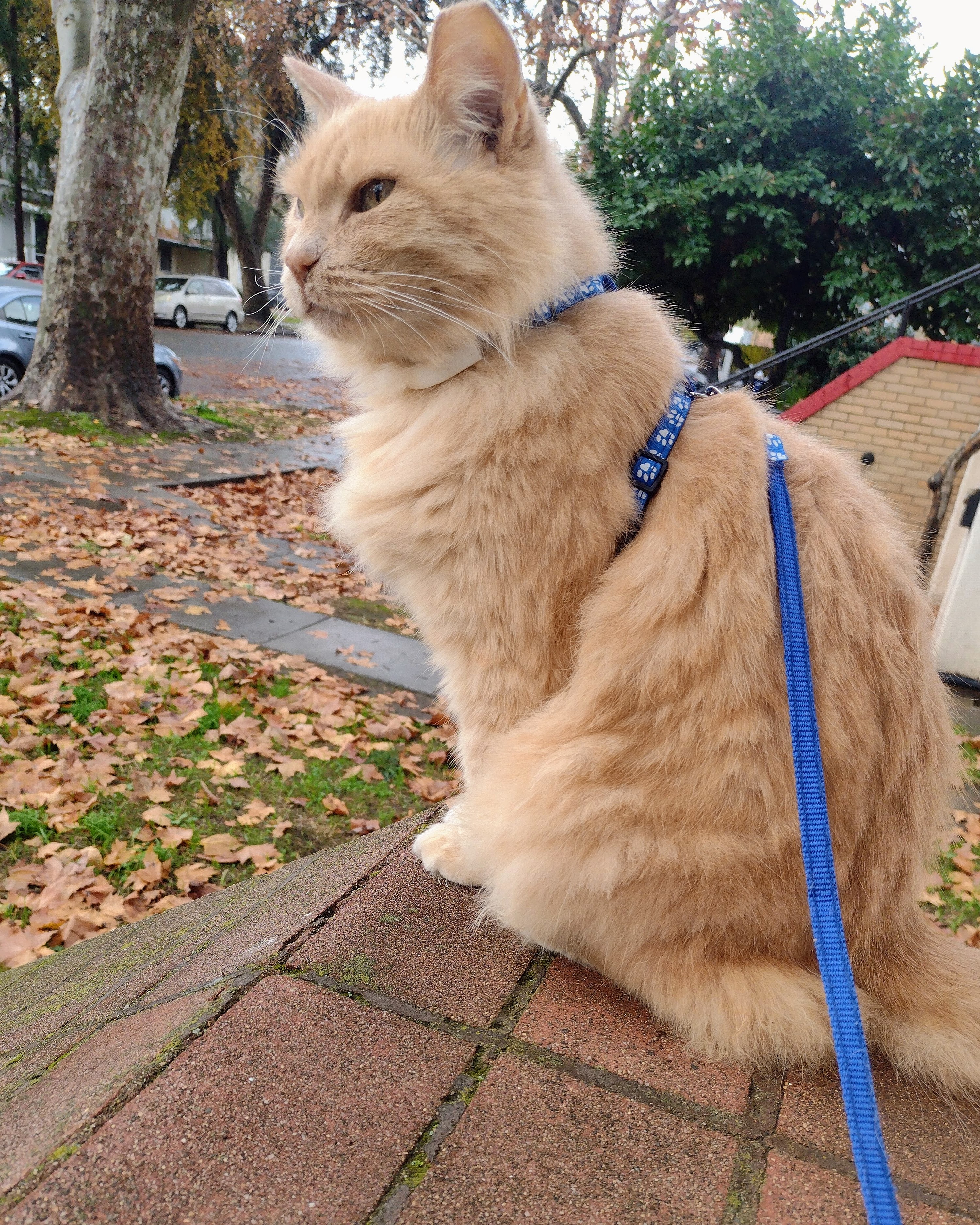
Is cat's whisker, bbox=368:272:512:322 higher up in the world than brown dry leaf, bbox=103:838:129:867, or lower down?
higher up

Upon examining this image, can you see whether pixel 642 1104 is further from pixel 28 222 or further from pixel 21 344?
pixel 28 222

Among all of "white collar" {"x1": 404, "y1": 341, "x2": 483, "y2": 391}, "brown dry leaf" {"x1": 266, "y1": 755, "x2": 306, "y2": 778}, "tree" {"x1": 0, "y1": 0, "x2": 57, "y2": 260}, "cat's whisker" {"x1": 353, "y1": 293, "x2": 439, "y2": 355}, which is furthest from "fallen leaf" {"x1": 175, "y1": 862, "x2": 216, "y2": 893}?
"tree" {"x1": 0, "y1": 0, "x2": 57, "y2": 260}

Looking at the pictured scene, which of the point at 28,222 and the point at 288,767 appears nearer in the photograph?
the point at 288,767

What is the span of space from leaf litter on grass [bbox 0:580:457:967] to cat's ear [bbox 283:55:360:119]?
2626mm

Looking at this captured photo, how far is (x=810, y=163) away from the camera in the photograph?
9.46 meters

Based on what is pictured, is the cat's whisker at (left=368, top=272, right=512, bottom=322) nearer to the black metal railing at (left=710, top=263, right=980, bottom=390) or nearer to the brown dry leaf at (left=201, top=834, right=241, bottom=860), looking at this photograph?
the brown dry leaf at (left=201, top=834, right=241, bottom=860)

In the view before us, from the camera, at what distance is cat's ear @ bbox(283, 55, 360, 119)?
98.2 inches

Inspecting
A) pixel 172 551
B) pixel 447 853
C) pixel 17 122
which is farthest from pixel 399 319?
pixel 17 122

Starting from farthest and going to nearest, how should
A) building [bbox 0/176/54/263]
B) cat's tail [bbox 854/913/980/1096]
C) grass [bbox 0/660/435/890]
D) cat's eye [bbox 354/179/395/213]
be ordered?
building [bbox 0/176/54/263], grass [bbox 0/660/435/890], cat's eye [bbox 354/179/395/213], cat's tail [bbox 854/913/980/1096]

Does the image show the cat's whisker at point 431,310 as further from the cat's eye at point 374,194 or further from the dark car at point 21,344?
the dark car at point 21,344

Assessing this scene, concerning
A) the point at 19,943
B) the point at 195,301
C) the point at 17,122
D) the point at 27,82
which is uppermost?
the point at 27,82

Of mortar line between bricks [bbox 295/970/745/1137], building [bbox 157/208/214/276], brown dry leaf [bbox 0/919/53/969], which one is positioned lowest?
brown dry leaf [bbox 0/919/53/969]

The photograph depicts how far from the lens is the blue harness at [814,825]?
45.2 inches

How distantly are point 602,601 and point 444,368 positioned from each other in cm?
76
